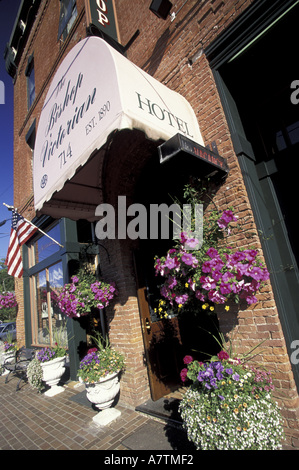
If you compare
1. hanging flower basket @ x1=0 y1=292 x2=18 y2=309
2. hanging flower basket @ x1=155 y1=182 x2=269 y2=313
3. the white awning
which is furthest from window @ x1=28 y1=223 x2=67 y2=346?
hanging flower basket @ x1=155 y1=182 x2=269 y2=313

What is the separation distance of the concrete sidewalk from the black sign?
326 centimetres

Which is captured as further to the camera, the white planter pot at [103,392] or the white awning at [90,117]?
the white planter pot at [103,392]

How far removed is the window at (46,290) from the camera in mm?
6895

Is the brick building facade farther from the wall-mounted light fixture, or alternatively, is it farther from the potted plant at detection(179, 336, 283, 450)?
the potted plant at detection(179, 336, 283, 450)

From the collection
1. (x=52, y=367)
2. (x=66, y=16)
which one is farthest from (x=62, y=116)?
(x=66, y=16)

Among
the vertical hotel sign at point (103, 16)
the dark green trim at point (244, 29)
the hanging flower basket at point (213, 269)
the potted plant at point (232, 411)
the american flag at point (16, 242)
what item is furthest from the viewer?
the american flag at point (16, 242)

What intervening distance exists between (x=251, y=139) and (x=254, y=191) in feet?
2.90

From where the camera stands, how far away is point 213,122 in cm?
322

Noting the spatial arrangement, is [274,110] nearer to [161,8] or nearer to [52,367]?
[161,8]

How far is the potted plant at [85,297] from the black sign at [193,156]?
8.62 ft

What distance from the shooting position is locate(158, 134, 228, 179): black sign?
2443mm

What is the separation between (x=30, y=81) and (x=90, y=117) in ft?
33.4

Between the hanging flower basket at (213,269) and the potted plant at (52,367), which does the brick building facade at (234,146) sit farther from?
the potted plant at (52,367)

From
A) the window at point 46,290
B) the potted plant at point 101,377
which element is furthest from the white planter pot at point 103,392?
the window at point 46,290
